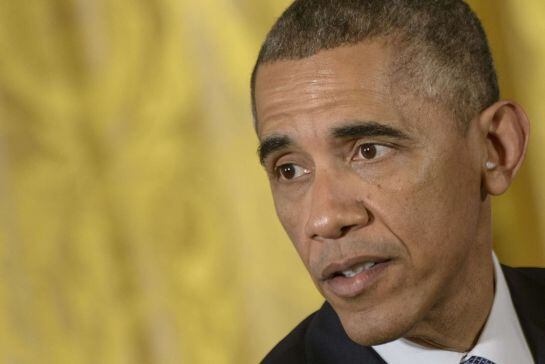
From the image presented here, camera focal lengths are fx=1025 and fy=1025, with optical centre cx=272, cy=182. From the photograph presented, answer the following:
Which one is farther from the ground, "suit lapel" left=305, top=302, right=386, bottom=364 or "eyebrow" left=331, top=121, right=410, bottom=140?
"eyebrow" left=331, top=121, right=410, bottom=140

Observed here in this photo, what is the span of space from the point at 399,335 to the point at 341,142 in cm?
24

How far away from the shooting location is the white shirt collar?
1.33 m

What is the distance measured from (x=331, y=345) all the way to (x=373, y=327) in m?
0.19

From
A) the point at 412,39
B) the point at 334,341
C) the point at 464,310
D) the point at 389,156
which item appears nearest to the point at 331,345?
the point at 334,341

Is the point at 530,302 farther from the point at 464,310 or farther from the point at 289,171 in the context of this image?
the point at 289,171

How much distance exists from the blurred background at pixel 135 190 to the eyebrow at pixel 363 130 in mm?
507

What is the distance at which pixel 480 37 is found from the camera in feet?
4.40

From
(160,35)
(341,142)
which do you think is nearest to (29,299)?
(160,35)

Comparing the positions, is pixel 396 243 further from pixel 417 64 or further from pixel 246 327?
pixel 246 327

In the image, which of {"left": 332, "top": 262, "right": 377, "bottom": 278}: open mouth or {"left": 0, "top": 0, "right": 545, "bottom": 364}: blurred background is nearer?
{"left": 332, "top": 262, "right": 377, "bottom": 278}: open mouth

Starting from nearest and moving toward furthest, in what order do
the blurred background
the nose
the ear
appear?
the nose
the ear
the blurred background

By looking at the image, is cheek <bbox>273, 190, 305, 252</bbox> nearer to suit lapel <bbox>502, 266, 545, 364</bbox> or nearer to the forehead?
the forehead

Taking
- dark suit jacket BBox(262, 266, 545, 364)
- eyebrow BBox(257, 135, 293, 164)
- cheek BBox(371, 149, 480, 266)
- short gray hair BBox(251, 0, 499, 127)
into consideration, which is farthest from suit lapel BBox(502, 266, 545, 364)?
eyebrow BBox(257, 135, 293, 164)

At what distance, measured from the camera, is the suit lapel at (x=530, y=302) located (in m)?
1.39
